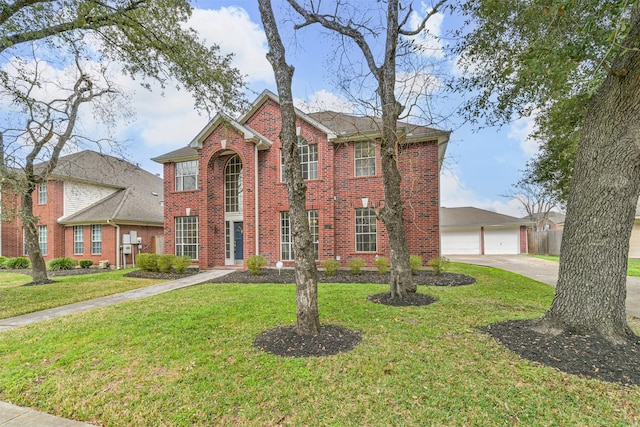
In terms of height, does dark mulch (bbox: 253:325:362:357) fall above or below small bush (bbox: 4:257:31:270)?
above

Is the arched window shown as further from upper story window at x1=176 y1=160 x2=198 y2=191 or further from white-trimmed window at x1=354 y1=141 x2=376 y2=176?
white-trimmed window at x1=354 y1=141 x2=376 y2=176

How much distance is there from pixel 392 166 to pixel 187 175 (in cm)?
1138

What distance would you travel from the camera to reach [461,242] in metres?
24.8

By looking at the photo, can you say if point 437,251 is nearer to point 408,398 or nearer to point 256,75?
point 256,75

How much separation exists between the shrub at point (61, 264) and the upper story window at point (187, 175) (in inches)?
302

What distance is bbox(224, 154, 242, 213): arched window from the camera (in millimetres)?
14664

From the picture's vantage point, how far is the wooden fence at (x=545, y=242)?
22.8 meters

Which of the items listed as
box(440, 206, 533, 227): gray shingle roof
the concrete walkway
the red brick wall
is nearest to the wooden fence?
box(440, 206, 533, 227): gray shingle roof

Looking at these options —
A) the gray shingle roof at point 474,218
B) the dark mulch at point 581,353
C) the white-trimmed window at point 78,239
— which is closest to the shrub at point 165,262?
the white-trimmed window at point 78,239

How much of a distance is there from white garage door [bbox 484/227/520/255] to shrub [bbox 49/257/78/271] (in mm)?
26942

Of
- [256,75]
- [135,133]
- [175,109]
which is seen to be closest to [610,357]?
[256,75]

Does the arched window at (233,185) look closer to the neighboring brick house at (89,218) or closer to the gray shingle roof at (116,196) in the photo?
the gray shingle roof at (116,196)

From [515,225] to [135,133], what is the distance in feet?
80.3

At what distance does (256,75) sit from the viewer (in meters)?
8.80
